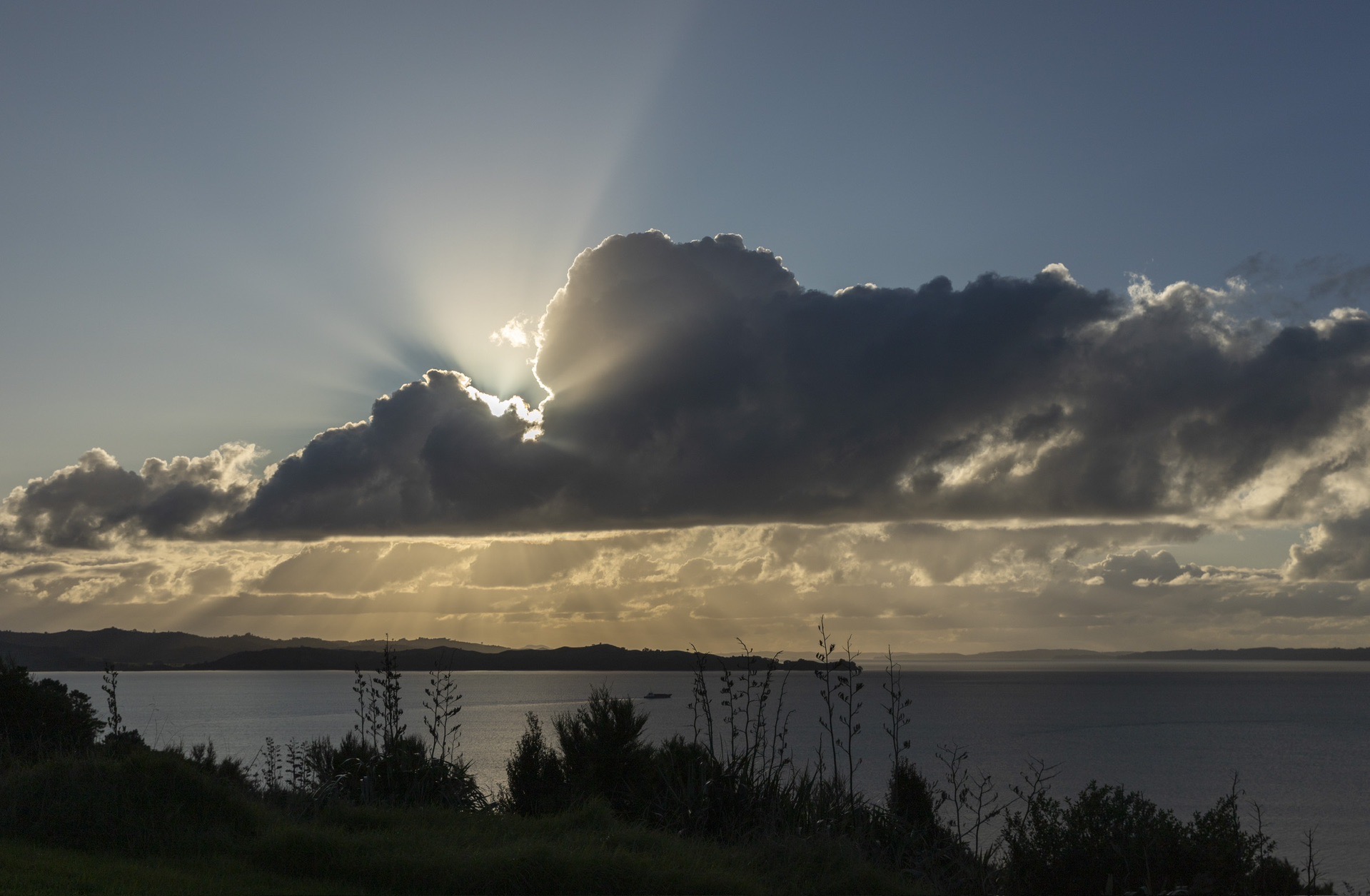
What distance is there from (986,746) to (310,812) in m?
84.7

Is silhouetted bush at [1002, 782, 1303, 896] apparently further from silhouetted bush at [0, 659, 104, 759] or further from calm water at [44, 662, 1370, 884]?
silhouetted bush at [0, 659, 104, 759]

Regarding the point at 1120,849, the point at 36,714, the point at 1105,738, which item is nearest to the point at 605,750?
the point at 1120,849

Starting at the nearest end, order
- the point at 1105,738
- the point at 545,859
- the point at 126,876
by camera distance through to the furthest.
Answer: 1. the point at 126,876
2. the point at 545,859
3. the point at 1105,738

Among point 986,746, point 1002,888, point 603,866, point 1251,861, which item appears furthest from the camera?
point 986,746

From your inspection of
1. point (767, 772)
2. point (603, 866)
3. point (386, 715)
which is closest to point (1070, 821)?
point (767, 772)

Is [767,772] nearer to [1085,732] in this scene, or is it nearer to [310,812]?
[310,812]

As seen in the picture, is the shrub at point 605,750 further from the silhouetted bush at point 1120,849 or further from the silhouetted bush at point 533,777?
the silhouetted bush at point 1120,849

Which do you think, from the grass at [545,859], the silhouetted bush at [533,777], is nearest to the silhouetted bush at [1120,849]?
the grass at [545,859]

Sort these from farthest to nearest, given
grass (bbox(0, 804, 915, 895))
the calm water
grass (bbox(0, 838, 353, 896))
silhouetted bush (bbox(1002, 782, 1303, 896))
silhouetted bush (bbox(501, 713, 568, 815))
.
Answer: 1. the calm water
2. silhouetted bush (bbox(501, 713, 568, 815))
3. silhouetted bush (bbox(1002, 782, 1303, 896))
4. grass (bbox(0, 804, 915, 895))
5. grass (bbox(0, 838, 353, 896))

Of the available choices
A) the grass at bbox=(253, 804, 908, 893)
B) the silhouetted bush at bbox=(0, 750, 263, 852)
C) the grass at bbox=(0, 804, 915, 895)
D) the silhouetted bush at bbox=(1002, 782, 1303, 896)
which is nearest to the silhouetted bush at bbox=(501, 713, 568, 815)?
the grass at bbox=(253, 804, 908, 893)

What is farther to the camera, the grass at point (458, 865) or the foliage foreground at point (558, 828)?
the foliage foreground at point (558, 828)

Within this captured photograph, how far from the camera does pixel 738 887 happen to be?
9641mm

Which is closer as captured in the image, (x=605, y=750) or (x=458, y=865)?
(x=458, y=865)

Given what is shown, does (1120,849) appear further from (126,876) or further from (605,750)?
(126,876)
